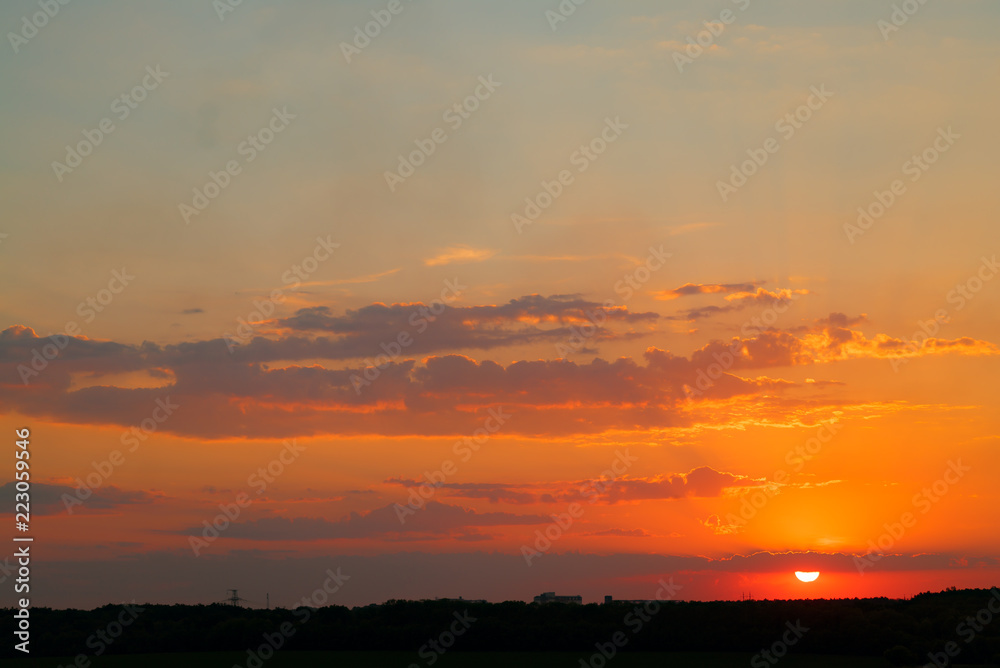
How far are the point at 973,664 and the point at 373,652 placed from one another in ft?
153

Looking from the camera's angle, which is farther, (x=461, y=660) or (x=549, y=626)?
(x=549, y=626)

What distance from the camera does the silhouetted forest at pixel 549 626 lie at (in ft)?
229

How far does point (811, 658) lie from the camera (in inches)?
2667

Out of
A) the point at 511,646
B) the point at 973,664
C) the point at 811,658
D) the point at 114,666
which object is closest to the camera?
the point at 973,664

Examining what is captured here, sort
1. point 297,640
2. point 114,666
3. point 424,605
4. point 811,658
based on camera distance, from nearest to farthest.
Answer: point 811,658 < point 114,666 < point 297,640 < point 424,605

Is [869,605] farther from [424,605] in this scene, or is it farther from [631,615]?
[424,605]

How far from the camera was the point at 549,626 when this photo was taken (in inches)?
3113

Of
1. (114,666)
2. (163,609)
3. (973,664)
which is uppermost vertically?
(163,609)

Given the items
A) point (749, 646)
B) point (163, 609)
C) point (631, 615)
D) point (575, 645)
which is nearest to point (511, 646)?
point (575, 645)

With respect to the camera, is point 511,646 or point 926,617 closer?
point 926,617

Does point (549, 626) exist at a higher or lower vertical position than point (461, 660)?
higher

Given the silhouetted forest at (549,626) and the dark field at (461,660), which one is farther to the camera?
the silhouetted forest at (549,626)

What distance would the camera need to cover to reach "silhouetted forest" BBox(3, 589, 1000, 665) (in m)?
69.8

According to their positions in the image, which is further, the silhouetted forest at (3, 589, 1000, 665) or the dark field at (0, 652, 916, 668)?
the silhouetted forest at (3, 589, 1000, 665)
